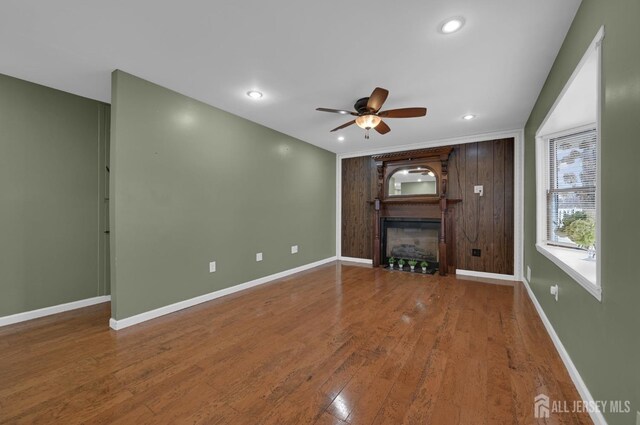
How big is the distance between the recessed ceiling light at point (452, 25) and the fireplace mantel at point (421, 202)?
3.07 metres

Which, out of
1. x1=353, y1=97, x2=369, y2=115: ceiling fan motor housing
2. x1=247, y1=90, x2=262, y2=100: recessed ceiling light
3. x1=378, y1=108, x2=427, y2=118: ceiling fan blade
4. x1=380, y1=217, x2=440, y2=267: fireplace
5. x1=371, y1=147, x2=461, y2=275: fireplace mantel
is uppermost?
x1=247, y1=90, x2=262, y2=100: recessed ceiling light

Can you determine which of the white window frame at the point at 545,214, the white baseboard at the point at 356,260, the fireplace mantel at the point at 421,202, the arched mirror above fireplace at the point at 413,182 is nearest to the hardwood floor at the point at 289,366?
the white window frame at the point at 545,214

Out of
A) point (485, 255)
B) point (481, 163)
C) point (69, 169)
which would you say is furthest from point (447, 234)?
point (69, 169)

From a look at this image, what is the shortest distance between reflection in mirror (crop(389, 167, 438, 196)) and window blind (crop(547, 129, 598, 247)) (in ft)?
6.87

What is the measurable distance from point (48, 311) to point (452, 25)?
15.5 feet

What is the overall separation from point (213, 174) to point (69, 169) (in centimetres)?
155

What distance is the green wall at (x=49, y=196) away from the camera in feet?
8.71

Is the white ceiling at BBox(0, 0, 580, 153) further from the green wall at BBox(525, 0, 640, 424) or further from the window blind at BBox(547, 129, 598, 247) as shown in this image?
the window blind at BBox(547, 129, 598, 247)

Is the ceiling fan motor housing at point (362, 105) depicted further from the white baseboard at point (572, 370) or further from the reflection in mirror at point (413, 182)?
the white baseboard at point (572, 370)

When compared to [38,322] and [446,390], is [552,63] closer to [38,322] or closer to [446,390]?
[446,390]

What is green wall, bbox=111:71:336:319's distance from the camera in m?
2.60

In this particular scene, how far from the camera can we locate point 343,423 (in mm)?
1426

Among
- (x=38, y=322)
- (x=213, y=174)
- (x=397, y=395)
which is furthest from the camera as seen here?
(x=213, y=174)
